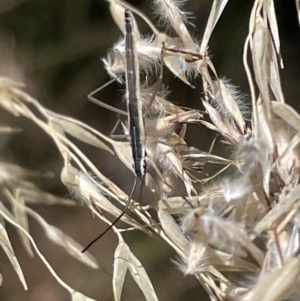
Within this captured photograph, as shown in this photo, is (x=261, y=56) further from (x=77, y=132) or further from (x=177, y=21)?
(x=77, y=132)


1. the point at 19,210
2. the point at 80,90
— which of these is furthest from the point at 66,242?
the point at 80,90

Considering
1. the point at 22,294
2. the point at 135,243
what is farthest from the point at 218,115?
the point at 22,294

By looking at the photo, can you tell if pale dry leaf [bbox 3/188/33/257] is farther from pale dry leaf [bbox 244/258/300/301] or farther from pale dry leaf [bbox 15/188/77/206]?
pale dry leaf [bbox 244/258/300/301]

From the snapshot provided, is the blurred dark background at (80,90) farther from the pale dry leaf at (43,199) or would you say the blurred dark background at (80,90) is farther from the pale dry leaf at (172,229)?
the pale dry leaf at (172,229)

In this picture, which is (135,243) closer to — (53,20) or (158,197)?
(158,197)

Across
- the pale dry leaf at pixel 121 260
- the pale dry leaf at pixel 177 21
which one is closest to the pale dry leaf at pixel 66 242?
the pale dry leaf at pixel 121 260

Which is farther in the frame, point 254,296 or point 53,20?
point 53,20
